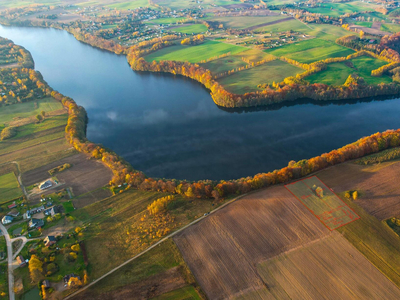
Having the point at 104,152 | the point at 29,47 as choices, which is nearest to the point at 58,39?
the point at 29,47

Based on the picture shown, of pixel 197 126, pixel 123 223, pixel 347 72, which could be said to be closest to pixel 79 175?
pixel 123 223

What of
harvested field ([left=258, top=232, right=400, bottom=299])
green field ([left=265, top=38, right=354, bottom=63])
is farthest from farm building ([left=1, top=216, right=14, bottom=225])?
green field ([left=265, top=38, right=354, bottom=63])

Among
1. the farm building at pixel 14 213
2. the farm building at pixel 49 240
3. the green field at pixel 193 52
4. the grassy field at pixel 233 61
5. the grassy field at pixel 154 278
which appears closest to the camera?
the grassy field at pixel 154 278

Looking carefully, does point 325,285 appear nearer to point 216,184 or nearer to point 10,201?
point 216,184

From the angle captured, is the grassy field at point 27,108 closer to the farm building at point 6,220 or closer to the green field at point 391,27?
the farm building at point 6,220

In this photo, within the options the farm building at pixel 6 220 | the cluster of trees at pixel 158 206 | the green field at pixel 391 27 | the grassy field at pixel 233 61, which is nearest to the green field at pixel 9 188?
the farm building at pixel 6 220

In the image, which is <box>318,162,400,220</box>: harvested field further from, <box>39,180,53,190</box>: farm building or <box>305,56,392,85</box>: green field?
<box>39,180,53,190</box>: farm building
